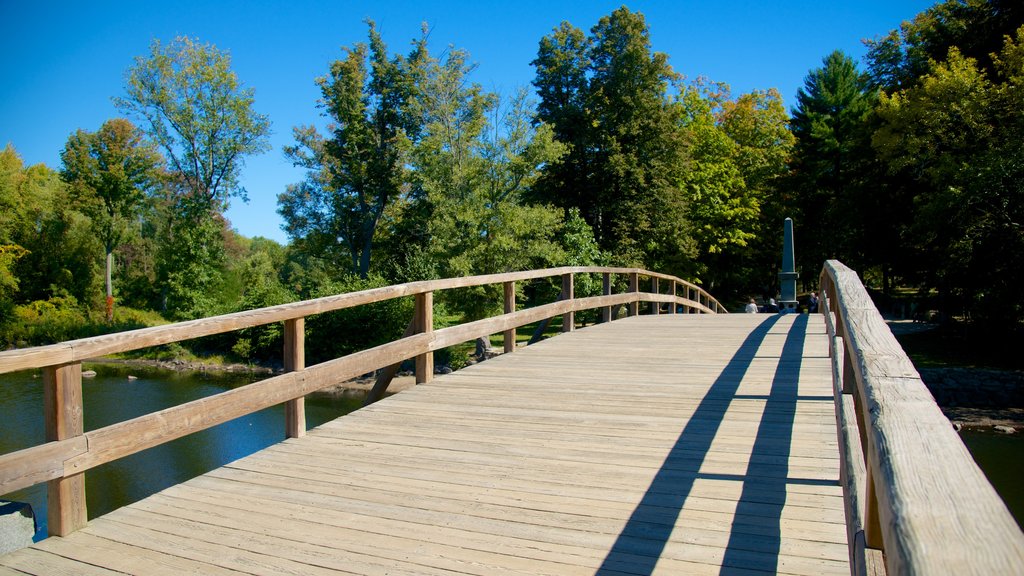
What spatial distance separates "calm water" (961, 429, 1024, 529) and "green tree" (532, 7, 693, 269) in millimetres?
14645

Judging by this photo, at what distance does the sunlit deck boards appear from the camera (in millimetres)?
2711

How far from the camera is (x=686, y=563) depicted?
2602 millimetres

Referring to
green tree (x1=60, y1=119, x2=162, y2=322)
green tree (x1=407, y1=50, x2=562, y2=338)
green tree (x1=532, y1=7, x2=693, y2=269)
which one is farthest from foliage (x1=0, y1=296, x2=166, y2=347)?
green tree (x1=532, y1=7, x2=693, y2=269)

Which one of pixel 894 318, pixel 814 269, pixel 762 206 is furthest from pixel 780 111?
pixel 894 318

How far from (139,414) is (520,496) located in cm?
2273

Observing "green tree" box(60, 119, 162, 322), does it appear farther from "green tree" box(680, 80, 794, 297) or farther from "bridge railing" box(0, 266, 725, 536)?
"bridge railing" box(0, 266, 725, 536)

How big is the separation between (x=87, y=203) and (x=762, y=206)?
40.1 meters

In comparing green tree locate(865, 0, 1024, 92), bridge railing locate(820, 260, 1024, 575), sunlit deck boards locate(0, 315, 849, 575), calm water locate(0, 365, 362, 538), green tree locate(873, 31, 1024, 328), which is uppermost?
green tree locate(865, 0, 1024, 92)

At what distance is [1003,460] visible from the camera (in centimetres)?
1647

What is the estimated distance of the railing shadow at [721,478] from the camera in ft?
8.68

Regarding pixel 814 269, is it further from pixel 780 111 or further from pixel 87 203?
pixel 87 203

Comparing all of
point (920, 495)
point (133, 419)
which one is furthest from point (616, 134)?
point (920, 495)

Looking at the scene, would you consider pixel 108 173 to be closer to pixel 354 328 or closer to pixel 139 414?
pixel 354 328

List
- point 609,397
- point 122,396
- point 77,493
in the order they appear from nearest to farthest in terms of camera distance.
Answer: point 77,493 < point 609,397 < point 122,396
